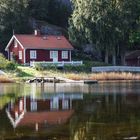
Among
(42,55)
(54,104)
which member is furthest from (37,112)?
(42,55)

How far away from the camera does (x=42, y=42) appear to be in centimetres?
7569

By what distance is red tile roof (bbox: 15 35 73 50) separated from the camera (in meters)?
74.4

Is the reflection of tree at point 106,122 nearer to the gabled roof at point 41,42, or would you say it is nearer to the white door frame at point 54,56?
A: the gabled roof at point 41,42

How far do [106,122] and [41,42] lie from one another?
189ft

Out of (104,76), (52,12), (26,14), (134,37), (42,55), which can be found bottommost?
(104,76)

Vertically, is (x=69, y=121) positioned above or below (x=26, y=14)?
below

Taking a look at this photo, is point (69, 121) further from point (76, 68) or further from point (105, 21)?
point (105, 21)

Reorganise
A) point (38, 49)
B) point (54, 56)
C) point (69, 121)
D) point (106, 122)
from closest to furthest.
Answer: point (106, 122), point (69, 121), point (38, 49), point (54, 56)

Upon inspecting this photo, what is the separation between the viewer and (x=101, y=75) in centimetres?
6019

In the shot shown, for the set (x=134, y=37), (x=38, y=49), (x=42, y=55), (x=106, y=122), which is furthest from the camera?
(x=134, y=37)

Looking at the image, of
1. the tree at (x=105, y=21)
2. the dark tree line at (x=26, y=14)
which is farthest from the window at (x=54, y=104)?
the dark tree line at (x=26, y=14)

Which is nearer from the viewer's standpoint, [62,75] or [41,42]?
[62,75]

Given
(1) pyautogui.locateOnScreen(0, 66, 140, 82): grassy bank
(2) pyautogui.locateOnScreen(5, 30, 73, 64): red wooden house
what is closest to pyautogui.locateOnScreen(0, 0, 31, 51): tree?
(2) pyautogui.locateOnScreen(5, 30, 73, 64): red wooden house

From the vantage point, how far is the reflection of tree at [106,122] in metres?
15.7
